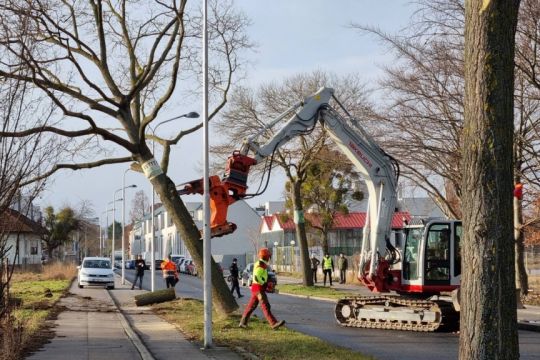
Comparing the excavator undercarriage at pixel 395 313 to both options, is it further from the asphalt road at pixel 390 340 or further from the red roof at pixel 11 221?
the red roof at pixel 11 221

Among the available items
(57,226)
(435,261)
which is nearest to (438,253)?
(435,261)

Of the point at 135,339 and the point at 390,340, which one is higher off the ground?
the point at 135,339

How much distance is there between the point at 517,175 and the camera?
26297 millimetres

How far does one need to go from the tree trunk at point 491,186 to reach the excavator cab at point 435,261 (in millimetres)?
14122

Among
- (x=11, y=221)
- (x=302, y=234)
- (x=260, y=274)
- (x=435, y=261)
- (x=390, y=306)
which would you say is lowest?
(x=390, y=306)

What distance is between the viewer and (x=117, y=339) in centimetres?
1695

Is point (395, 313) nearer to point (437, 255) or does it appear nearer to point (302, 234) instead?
point (437, 255)

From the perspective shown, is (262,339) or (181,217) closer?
(262,339)

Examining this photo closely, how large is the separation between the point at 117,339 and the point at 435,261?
27.6 feet

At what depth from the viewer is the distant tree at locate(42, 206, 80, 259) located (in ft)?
281

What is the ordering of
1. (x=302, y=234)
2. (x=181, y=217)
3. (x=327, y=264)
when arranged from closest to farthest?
1. (x=181, y=217)
2. (x=302, y=234)
3. (x=327, y=264)

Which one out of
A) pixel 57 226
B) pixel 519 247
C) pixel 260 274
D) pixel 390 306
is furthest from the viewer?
pixel 57 226

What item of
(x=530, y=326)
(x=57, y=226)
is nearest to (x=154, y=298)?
(x=530, y=326)

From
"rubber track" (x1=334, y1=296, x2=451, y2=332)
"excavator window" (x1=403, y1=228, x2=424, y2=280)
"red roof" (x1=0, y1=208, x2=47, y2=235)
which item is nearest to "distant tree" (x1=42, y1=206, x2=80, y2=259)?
"rubber track" (x1=334, y1=296, x2=451, y2=332)
